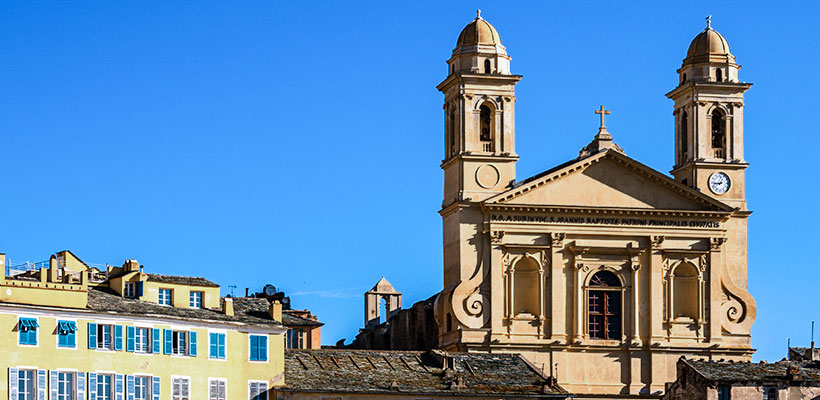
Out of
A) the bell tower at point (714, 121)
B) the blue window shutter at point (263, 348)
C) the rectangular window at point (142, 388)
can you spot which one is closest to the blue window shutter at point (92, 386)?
the rectangular window at point (142, 388)

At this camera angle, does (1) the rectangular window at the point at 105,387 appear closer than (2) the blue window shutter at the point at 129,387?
Yes

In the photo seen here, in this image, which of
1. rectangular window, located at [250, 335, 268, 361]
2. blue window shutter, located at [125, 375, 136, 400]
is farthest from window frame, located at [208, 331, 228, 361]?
blue window shutter, located at [125, 375, 136, 400]

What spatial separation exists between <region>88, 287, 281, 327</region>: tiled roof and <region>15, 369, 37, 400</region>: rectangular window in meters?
4.01

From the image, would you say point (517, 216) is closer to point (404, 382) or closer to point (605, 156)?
point (605, 156)

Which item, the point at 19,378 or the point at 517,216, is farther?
the point at 517,216

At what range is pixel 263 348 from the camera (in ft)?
299

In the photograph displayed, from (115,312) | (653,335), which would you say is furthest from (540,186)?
(115,312)

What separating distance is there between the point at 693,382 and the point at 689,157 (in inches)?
698

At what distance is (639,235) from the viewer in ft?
362

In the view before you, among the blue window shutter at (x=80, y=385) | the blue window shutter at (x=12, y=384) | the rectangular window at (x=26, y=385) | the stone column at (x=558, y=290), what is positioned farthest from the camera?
the stone column at (x=558, y=290)

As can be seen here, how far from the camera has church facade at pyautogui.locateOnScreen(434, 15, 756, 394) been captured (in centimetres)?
10888

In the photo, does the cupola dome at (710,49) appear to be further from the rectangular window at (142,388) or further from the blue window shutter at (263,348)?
the rectangular window at (142,388)

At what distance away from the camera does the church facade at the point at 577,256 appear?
109m

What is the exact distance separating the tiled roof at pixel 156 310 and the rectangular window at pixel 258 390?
242cm
